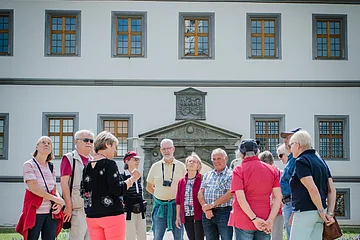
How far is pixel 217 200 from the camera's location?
23.9 feet

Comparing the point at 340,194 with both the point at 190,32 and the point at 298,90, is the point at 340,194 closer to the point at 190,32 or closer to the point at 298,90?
the point at 298,90

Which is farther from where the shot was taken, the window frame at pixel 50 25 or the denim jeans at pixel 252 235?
the window frame at pixel 50 25

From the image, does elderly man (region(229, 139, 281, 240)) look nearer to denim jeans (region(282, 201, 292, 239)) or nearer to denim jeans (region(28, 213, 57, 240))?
denim jeans (region(282, 201, 292, 239))

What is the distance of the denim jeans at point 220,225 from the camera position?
7.38m

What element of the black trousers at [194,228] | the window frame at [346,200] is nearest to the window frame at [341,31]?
the window frame at [346,200]

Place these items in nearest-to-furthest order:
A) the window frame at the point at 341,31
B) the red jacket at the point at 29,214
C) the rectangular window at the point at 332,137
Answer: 1. the red jacket at the point at 29,214
2. the rectangular window at the point at 332,137
3. the window frame at the point at 341,31

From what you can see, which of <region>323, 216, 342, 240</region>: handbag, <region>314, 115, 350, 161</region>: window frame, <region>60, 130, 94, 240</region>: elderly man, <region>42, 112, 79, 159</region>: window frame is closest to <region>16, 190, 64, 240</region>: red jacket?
<region>60, 130, 94, 240</region>: elderly man

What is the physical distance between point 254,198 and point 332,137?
40.2ft

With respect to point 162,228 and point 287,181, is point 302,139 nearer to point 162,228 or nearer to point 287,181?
point 287,181

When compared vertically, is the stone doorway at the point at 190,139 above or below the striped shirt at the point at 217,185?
above

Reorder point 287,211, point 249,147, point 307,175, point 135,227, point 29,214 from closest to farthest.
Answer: point 307,175, point 249,147, point 29,214, point 287,211, point 135,227

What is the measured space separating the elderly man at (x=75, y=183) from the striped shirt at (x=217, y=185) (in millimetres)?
1650

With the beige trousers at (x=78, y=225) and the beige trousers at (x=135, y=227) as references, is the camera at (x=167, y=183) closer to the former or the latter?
the beige trousers at (x=135, y=227)

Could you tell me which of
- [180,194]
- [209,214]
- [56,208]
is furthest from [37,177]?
[209,214]
